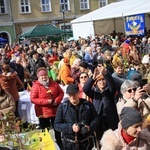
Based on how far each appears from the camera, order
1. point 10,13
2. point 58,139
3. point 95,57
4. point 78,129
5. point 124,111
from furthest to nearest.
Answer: point 10,13
point 95,57
point 58,139
point 78,129
point 124,111

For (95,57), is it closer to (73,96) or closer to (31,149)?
(73,96)

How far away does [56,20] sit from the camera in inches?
1496

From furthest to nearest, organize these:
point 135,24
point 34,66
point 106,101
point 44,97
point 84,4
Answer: point 84,4
point 135,24
point 34,66
point 44,97
point 106,101

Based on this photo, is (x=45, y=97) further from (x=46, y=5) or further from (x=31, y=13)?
(x=46, y=5)

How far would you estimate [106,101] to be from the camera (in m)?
5.20

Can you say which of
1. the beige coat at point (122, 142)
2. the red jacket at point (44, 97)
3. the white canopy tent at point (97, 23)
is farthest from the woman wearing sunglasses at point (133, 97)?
the white canopy tent at point (97, 23)

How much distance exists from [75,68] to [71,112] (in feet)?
11.0

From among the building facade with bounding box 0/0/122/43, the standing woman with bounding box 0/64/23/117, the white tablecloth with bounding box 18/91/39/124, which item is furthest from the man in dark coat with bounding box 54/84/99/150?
the building facade with bounding box 0/0/122/43

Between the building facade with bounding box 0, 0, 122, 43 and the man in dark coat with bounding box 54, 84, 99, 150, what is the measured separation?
30.8 metres

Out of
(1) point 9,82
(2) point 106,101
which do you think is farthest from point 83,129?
(1) point 9,82

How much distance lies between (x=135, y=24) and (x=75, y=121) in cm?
1668

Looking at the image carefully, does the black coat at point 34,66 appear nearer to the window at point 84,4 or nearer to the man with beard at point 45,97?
the man with beard at point 45,97

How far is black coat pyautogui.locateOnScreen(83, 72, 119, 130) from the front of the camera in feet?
16.9

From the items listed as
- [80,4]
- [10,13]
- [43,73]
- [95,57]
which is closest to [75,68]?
[43,73]
